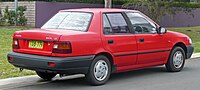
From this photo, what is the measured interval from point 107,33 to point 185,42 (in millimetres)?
2811

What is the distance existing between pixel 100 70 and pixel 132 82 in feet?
2.92

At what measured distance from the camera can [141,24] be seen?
9.68 m

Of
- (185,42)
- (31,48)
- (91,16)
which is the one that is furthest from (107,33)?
(185,42)

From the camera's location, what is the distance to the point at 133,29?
9.39 meters

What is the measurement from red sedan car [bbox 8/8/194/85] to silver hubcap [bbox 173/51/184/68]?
286 mm

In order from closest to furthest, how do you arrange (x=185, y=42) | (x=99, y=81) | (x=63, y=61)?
(x=63, y=61), (x=99, y=81), (x=185, y=42)

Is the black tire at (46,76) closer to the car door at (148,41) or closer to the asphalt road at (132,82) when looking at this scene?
the asphalt road at (132,82)

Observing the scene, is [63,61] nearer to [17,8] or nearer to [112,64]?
[112,64]

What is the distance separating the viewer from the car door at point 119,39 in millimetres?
8789

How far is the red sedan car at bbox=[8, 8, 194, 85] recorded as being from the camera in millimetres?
8031

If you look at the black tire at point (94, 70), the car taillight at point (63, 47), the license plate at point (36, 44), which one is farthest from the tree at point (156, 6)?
the car taillight at point (63, 47)

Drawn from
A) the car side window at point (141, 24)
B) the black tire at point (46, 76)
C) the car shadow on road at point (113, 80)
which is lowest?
the car shadow on road at point (113, 80)

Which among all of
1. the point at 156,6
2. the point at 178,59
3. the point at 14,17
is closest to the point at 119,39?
the point at 178,59

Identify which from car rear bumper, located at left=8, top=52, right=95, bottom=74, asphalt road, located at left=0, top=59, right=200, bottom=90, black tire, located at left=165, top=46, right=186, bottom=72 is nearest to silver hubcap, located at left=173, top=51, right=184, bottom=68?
black tire, located at left=165, top=46, right=186, bottom=72
